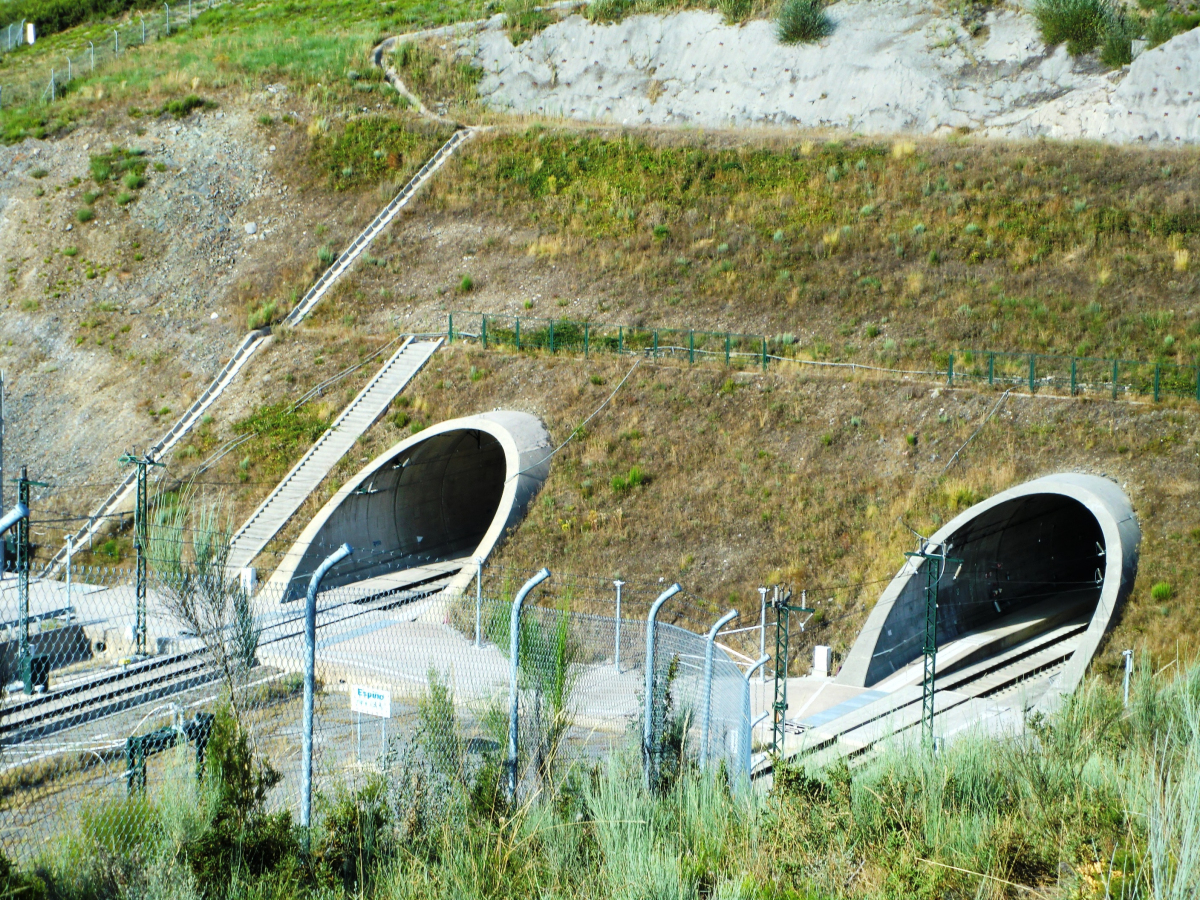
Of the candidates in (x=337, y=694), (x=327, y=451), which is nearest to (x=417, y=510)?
(x=327, y=451)

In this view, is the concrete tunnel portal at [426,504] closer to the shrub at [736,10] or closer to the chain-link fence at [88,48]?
the shrub at [736,10]

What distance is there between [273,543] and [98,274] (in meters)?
15.0

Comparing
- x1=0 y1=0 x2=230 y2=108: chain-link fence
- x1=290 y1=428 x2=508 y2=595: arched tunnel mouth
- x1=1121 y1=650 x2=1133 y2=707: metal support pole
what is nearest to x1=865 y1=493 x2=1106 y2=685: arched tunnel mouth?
x1=1121 y1=650 x2=1133 y2=707: metal support pole

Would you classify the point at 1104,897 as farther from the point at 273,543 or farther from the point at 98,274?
the point at 98,274

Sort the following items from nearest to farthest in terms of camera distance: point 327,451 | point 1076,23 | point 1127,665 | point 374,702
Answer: point 374,702, point 1127,665, point 327,451, point 1076,23

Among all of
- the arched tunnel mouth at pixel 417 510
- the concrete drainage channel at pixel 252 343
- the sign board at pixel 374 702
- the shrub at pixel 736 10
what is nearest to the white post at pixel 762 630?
the arched tunnel mouth at pixel 417 510

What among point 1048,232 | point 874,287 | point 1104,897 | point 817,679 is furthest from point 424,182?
point 1104,897

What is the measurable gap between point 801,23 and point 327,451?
2747cm

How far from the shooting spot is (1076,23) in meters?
38.3

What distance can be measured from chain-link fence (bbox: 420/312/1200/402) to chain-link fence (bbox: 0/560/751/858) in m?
7.91

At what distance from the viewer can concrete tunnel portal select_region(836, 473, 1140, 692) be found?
1823 cm

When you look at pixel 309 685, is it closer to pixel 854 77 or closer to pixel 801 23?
pixel 854 77

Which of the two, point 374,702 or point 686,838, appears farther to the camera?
point 374,702

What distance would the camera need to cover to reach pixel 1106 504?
18453mm
